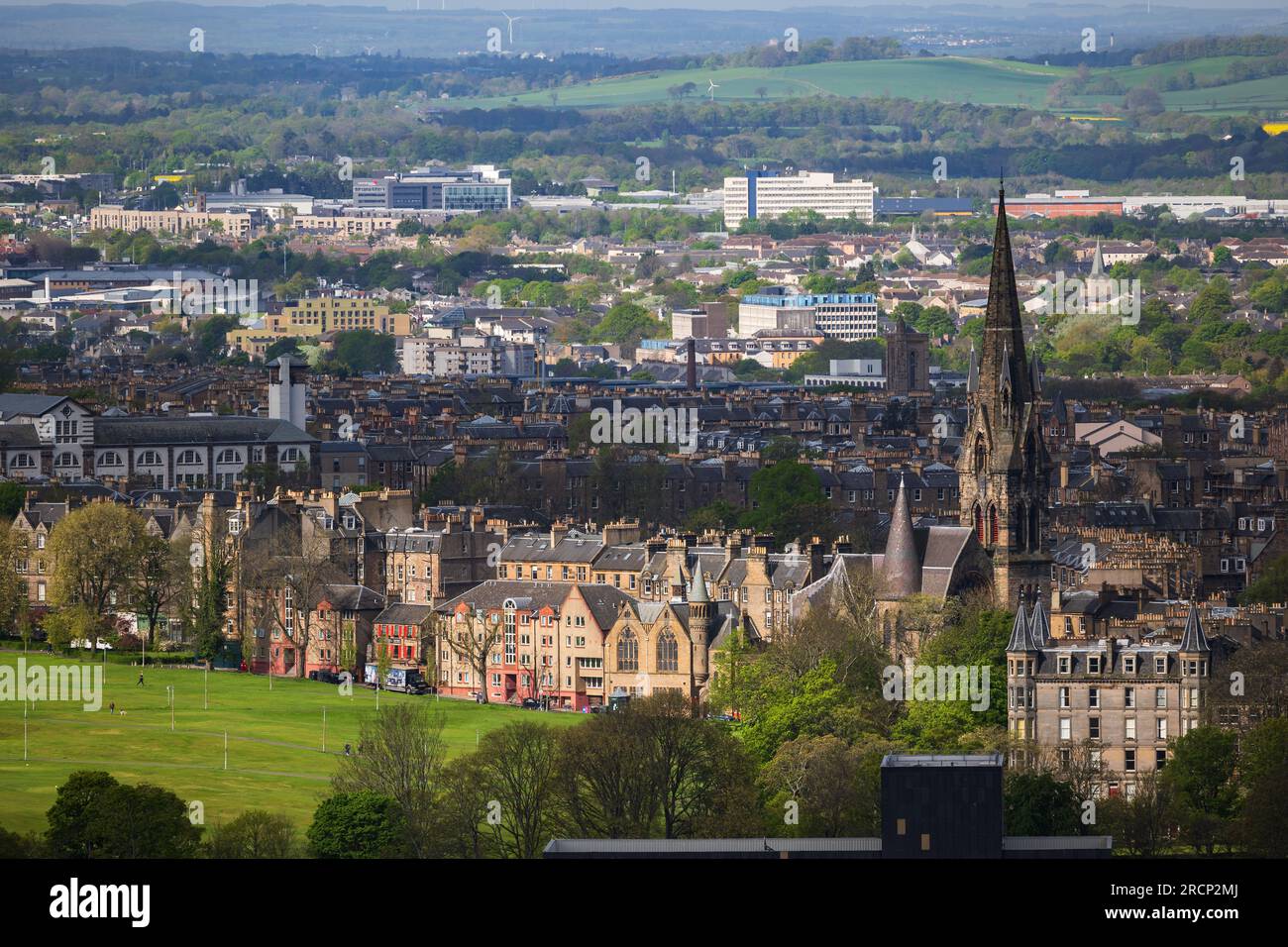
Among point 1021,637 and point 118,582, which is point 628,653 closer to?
point 1021,637

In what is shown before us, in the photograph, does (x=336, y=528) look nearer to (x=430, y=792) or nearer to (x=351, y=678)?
(x=351, y=678)

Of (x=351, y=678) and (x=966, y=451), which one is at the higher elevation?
(x=966, y=451)

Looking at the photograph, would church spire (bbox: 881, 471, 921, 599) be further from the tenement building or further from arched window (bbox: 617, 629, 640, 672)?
the tenement building

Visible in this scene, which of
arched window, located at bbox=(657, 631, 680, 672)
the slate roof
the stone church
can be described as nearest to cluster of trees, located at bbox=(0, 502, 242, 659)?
arched window, located at bbox=(657, 631, 680, 672)

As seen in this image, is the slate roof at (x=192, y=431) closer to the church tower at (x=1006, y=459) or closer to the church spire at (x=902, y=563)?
the church tower at (x=1006, y=459)

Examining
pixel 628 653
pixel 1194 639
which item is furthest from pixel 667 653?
pixel 1194 639
